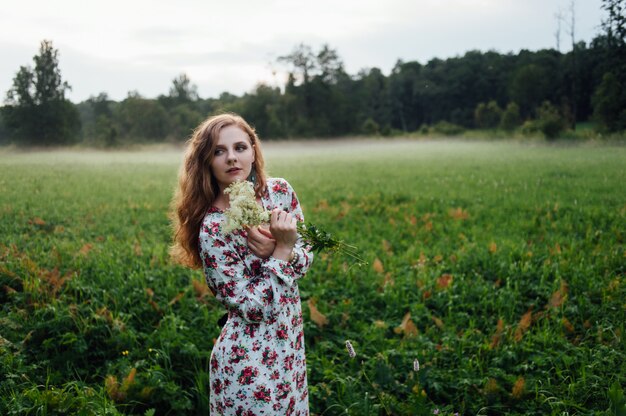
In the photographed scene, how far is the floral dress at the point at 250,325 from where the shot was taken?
180 centimetres

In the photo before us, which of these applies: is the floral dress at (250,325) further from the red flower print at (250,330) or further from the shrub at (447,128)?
the shrub at (447,128)

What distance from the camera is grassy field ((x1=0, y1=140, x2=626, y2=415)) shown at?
115 inches

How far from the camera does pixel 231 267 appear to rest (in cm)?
184

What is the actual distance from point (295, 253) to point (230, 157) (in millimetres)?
500

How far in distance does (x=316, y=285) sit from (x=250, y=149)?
2693 millimetres

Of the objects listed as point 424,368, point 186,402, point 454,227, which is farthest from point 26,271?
point 454,227

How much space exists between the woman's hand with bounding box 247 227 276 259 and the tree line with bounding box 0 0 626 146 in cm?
98

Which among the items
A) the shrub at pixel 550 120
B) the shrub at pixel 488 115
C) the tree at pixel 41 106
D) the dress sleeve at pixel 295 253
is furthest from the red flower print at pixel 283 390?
the shrub at pixel 488 115

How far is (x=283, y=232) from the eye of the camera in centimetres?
180

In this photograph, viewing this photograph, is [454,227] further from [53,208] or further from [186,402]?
[53,208]

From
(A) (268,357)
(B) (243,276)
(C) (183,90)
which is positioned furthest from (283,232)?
(C) (183,90)

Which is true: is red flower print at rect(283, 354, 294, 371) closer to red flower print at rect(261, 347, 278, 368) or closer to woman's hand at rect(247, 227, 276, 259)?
red flower print at rect(261, 347, 278, 368)

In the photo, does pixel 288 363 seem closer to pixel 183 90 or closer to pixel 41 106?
pixel 41 106

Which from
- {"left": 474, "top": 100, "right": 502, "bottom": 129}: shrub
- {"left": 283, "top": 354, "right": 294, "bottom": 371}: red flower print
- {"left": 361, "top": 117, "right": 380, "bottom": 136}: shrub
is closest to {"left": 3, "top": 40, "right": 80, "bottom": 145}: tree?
{"left": 283, "top": 354, "right": 294, "bottom": 371}: red flower print
